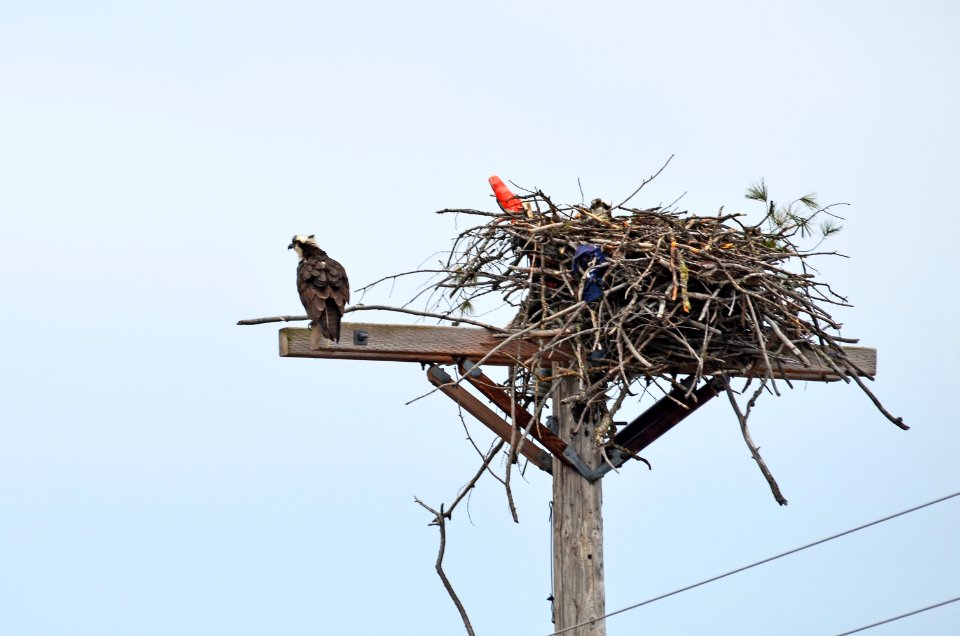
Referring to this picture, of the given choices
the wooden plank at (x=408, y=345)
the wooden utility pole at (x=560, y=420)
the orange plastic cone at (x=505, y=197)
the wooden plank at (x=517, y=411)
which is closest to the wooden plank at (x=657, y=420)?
the wooden utility pole at (x=560, y=420)

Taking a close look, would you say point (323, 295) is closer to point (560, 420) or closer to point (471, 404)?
point (471, 404)

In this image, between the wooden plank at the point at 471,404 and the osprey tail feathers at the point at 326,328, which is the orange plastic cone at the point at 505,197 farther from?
the osprey tail feathers at the point at 326,328

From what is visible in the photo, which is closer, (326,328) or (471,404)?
(326,328)

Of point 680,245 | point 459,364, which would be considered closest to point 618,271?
point 680,245

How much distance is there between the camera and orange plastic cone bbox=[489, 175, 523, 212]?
33.1 ft

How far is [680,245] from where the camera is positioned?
9109mm

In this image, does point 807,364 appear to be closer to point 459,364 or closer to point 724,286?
point 724,286

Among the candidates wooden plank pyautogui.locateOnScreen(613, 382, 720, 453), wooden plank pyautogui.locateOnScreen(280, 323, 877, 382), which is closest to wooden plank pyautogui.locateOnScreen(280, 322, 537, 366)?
wooden plank pyautogui.locateOnScreen(280, 323, 877, 382)

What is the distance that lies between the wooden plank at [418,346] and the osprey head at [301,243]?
0.81 metres

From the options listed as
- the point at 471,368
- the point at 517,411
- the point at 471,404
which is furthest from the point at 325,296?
the point at 517,411

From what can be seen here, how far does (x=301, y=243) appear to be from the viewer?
952 cm

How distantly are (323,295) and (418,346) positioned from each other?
65cm

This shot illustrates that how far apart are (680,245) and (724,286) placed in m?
0.33

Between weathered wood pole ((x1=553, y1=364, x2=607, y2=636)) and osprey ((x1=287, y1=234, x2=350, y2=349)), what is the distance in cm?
126
